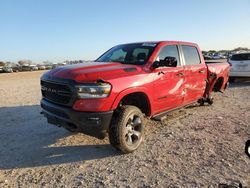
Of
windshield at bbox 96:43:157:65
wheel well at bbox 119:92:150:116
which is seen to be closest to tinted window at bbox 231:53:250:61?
windshield at bbox 96:43:157:65

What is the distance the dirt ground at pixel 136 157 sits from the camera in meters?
3.79

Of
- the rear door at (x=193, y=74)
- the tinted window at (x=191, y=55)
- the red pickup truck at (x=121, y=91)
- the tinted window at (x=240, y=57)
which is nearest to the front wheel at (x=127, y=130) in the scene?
the red pickup truck at (x=121, y=91)

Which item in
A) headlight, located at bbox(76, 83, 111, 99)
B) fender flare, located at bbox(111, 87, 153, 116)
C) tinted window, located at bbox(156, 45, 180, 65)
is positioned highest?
tinted window, located at bbox(156, 45, 180, 65)

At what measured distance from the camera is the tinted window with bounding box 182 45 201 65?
6673 mm

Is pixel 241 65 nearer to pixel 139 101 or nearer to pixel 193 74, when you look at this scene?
pixel 193 74

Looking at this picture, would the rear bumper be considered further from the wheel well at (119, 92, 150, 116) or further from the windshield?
the wheel well at (119, 92, 150, 116)

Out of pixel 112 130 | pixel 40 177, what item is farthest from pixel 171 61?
pixel 40 177

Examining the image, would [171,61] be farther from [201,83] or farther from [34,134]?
[34,134]

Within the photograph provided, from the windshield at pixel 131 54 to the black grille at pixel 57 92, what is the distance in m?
1.70

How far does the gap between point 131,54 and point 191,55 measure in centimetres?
185

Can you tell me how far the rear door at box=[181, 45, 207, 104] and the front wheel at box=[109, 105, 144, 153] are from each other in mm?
2036

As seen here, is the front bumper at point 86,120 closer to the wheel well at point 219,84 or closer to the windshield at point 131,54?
the windshield at point 131,54

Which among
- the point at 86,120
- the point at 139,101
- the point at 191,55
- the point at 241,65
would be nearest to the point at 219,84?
the point at 191,55

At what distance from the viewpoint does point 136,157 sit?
459cm
